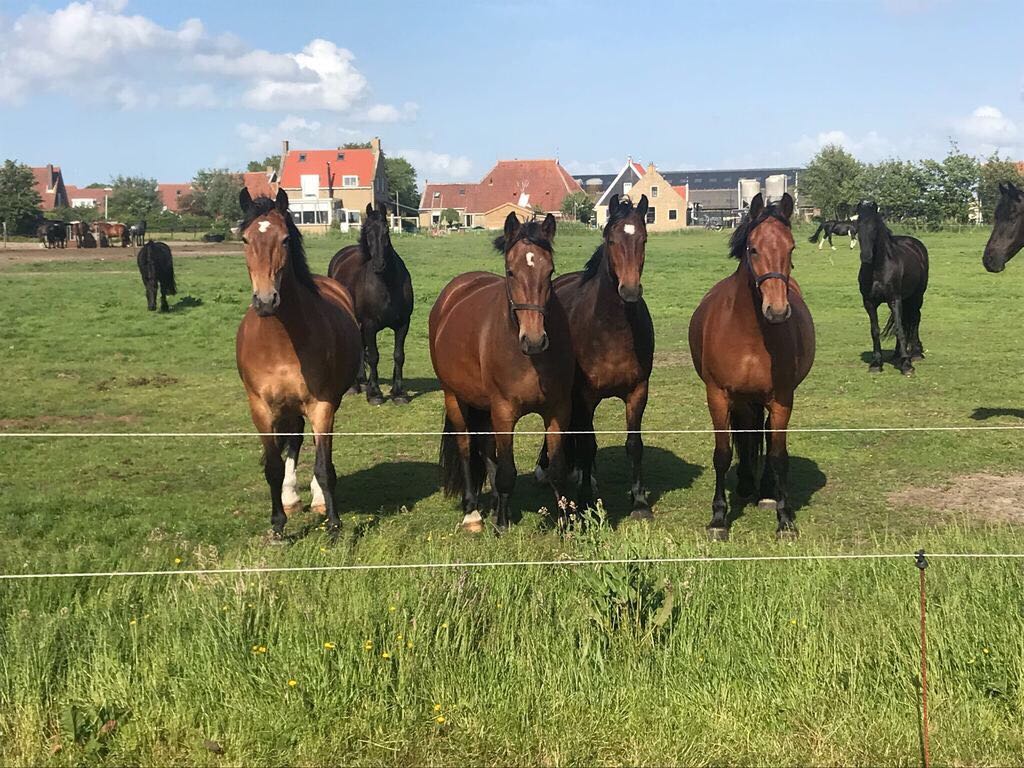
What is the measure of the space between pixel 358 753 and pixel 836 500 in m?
5.61

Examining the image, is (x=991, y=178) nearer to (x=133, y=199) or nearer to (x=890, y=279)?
(x=890, y=279)

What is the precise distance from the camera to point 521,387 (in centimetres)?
660

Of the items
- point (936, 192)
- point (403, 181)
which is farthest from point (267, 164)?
point (936, 192)

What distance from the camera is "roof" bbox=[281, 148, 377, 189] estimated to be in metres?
91.5

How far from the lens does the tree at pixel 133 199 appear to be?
283 feet

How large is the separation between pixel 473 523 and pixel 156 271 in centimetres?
1677

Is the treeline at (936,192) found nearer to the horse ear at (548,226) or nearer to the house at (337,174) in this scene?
the house at (337,174)

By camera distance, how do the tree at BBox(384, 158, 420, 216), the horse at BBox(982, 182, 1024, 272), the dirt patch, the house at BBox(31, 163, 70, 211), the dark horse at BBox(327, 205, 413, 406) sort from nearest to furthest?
the dirt patch → the horse at BBox(982, 182, 1024, 272) → the dark horse at BBox(327, 205, 413, 406) → the house at BBox(31, 163, 70, 211) → the tree at BBox(384, 158, 420, 216)

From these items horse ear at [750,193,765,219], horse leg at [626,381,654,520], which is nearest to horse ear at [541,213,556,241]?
horse ear at [750,193,765,219]

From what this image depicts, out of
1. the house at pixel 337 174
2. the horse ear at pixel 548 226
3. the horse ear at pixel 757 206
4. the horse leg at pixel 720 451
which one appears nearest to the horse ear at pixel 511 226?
the horse ear at pixel 548 226

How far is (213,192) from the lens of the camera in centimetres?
9231

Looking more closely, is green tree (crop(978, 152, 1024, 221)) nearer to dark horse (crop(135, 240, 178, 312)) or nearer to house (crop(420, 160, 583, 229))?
house (crop(420, 160, 583, 229))

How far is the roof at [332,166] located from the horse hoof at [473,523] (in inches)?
3465

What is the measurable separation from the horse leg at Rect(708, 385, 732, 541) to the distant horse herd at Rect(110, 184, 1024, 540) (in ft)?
0.04
